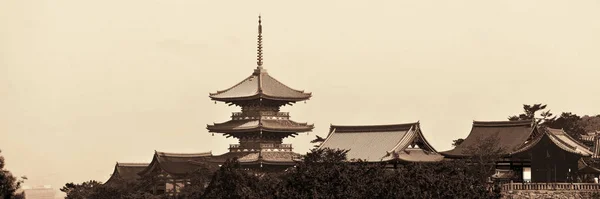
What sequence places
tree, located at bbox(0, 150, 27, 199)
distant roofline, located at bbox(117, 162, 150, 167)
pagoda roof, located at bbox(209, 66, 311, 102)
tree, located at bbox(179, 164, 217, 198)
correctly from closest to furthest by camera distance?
tree, located at bbox(0, 150, 27, 199) < tree, located at bbox(179, 164, 217, 198) < pagoda roof, located at bbox(209, 66, 311, 102) < distant roofline, located at bbox(117, 162, 150, 167)

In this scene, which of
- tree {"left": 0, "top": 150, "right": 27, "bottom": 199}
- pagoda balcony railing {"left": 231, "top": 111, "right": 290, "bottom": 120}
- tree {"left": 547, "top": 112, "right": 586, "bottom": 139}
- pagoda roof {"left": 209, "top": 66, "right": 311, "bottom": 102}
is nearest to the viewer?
tree {"left": 0, "top": 150, "right": 27, "bottom": 199}

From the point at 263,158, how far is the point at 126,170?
15561 millimetres

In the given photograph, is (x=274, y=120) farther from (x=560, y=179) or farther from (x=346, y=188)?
(x=346, y=188)

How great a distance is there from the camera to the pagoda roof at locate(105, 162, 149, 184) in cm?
9644

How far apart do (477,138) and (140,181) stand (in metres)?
21.6

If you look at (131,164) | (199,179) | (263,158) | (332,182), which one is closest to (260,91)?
(263,158)

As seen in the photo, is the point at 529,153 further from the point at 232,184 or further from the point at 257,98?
the point at 232,184

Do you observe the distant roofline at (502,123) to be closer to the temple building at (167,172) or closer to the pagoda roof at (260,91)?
the pagoda roof at (260,91)

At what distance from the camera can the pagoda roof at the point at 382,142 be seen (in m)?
82.6

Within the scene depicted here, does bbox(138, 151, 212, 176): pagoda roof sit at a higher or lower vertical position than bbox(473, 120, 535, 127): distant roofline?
lower

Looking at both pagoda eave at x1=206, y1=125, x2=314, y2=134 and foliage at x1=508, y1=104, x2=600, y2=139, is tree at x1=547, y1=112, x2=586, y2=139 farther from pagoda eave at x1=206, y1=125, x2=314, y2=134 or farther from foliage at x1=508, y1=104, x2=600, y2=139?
pagoda eave at x1=206, y1=125, x2=314, y2=134

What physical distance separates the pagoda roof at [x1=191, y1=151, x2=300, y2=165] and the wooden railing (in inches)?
596

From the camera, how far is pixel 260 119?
89.8 meters

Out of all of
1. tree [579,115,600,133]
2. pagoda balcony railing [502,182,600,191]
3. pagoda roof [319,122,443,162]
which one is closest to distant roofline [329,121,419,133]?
pagoda roof [319,122,443,162]
